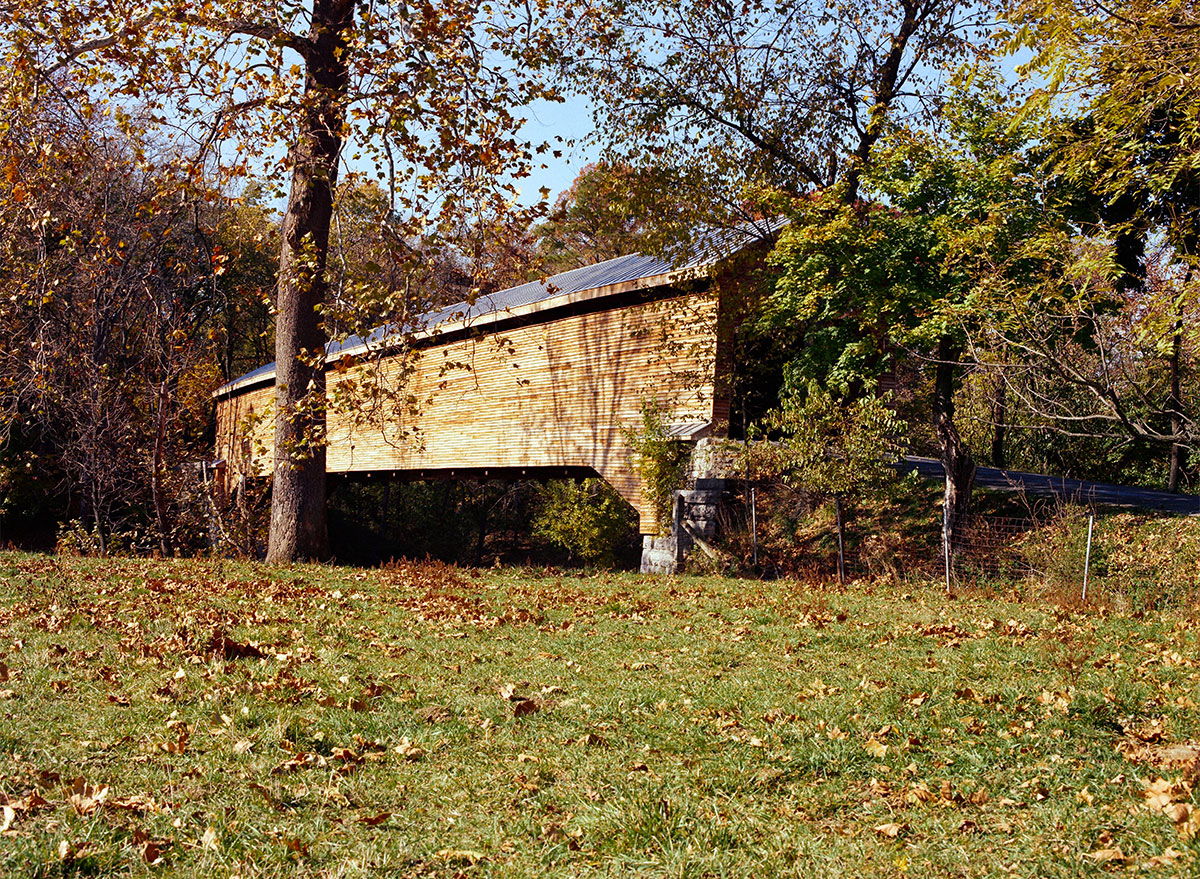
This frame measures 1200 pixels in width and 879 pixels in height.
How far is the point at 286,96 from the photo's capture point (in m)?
10.2

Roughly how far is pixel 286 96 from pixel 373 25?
1.42 meters

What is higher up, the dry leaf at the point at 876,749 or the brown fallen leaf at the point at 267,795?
the dry leaf at the point at 876,749

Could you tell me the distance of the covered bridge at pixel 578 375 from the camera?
50.6ft

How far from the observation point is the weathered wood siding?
15.7 m

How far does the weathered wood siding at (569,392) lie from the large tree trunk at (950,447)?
135 inches

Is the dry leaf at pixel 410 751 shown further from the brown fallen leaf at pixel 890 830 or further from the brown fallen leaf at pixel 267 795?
the brown fallen leaf at pixel 890 830

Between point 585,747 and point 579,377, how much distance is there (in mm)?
13452

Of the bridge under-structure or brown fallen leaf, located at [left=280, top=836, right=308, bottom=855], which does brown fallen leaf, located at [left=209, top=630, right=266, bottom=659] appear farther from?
the bridge under-structure

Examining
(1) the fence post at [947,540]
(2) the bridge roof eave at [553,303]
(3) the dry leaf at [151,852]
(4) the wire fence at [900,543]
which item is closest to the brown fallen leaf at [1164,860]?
(3) the dry leaf at [151,852]

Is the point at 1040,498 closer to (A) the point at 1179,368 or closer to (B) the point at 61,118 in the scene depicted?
(A) the point at 1179,368

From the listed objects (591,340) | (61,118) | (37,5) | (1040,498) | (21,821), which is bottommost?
(21,821)

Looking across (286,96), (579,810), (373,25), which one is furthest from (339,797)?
(373,25)

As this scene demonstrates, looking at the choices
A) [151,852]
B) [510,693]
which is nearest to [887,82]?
[510,693]

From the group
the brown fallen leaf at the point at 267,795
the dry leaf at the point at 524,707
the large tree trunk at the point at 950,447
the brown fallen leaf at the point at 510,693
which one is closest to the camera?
the brown fallen leaf at the point at 267,795
